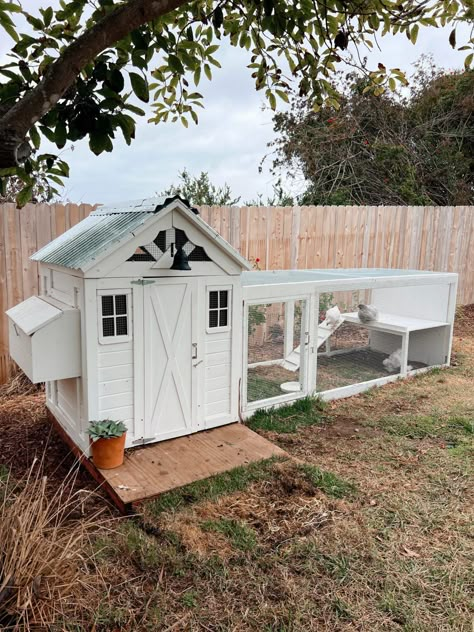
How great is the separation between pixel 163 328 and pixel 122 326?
35cm

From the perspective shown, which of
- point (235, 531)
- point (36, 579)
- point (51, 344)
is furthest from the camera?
point (51, 344)

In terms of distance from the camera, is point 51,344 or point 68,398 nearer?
point 51,344

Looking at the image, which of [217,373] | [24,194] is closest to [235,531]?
[217,373]

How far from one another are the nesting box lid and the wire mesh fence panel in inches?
71.7

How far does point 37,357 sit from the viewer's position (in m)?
3.54

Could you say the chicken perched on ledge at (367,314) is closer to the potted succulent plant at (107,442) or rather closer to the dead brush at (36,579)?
the potted succulent plant at (107,442)

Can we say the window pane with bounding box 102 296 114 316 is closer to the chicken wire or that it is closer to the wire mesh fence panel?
the wire mesh fence panel

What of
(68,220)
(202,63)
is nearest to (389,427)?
(202,63)

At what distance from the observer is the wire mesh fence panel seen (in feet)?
15.5

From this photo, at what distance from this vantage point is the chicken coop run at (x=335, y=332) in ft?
15.8

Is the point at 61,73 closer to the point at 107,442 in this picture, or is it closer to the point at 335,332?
the point at 107,442

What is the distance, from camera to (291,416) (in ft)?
16.3

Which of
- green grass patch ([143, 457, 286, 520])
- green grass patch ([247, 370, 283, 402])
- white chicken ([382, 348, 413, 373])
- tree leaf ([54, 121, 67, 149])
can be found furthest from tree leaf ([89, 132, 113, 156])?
white chicken ([382, 348, 413, 373])

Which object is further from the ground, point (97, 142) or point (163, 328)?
point (97, 142)
